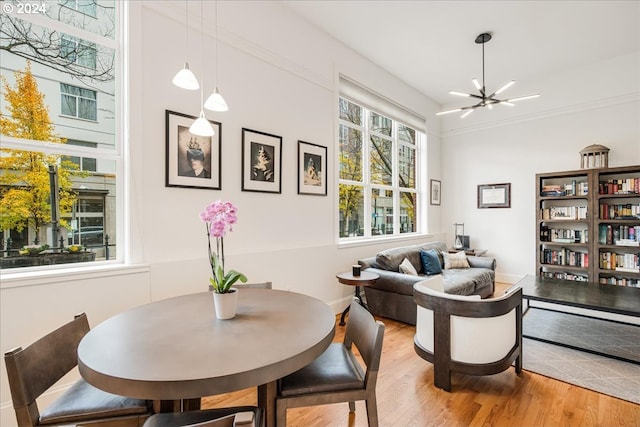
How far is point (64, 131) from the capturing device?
217cm

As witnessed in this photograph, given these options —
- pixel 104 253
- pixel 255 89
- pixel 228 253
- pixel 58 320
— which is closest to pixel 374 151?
pixel 255 89

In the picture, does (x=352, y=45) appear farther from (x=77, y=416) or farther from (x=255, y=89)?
(x=77, y=416)

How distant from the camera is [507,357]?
2.26 meters

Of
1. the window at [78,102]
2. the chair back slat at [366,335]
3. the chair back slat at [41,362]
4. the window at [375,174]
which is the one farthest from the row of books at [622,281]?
the window at [78,102]

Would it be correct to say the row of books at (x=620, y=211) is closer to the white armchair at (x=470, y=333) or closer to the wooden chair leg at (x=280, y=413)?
the white armchair at (x=470, y=333)

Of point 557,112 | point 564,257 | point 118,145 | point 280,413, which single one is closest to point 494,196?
point 564,257

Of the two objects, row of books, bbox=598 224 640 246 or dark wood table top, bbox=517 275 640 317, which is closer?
dark wood table top, bbox=517 275 640 317

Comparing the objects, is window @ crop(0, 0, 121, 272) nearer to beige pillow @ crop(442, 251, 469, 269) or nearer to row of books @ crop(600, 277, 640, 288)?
beige pillow @ crop(442, 251, 469, 269)

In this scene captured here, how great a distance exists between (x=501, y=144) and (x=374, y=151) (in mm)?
2509

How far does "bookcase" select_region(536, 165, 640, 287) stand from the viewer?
14.2 feet

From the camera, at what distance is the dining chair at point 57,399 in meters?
1.12

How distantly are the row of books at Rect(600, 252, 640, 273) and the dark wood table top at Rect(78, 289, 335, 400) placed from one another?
4.98 meters

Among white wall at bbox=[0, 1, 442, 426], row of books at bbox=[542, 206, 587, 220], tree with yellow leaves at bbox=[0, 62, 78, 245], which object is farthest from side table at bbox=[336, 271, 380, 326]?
row of books at bbox=[542, 206, 587, 220]

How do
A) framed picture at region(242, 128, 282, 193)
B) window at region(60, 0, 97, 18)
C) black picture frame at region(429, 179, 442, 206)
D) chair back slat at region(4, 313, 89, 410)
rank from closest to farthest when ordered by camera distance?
chair back slat at region(4, 313, 89, 410), window at region(60, 0, 97, 18), framed picture at region(242, 128, 282, 193), black picture frame at region(429, 179, 442, 206)
